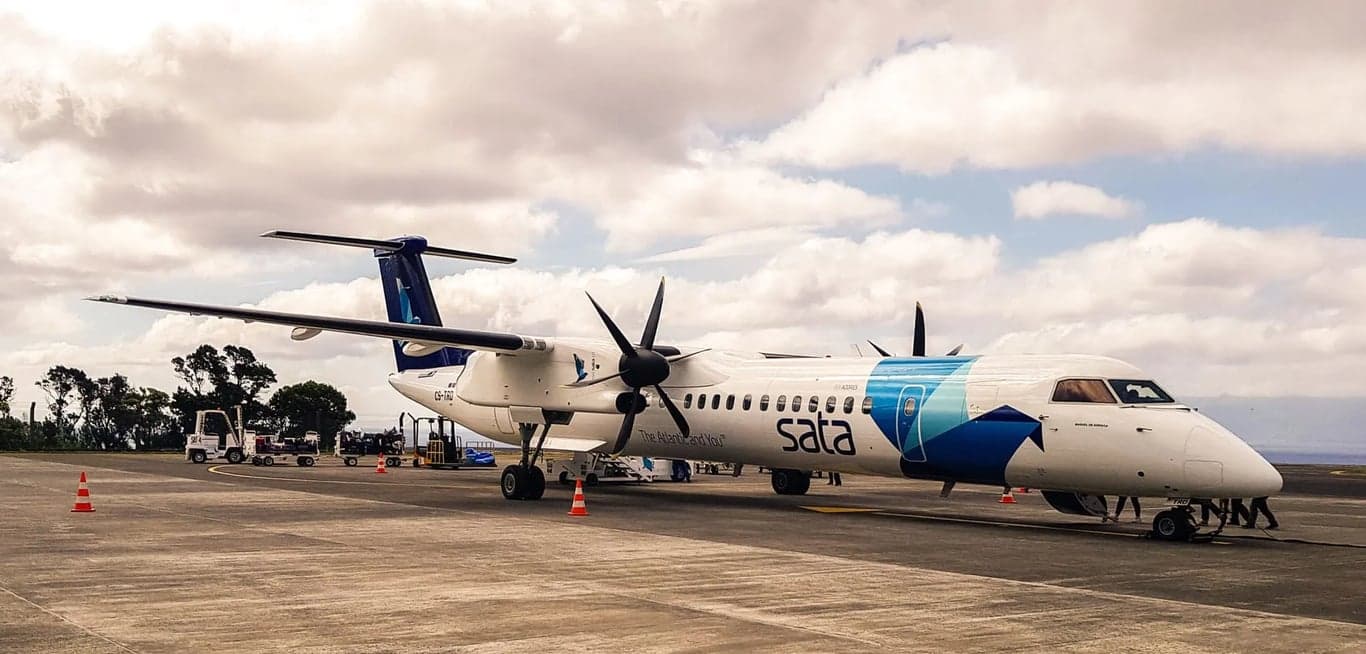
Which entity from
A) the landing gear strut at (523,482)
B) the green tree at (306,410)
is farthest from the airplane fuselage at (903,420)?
the green tree at (306,410)

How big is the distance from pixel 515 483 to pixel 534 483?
403 mm

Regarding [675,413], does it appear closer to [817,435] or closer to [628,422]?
[628,422]

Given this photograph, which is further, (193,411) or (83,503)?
(193,411)

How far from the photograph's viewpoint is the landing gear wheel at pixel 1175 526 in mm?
16891

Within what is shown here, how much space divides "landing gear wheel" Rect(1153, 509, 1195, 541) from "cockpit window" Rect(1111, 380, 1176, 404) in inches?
67.6

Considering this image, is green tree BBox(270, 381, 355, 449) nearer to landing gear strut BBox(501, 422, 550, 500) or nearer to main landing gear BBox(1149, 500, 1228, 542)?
landing gear strut BBox(501, 422, 550, 500)

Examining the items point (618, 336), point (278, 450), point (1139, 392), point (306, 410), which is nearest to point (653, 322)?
point (618, 336)

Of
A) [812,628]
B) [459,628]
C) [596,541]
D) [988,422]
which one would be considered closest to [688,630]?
[812,628]

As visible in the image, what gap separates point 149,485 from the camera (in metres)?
27.6

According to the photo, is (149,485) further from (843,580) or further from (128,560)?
(843,580)

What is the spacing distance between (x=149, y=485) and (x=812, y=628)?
23639mm

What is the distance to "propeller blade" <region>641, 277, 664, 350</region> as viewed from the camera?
24000 millimetres

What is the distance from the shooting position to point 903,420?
19.4m

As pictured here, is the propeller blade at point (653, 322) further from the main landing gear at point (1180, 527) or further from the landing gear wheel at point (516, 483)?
the main landing gear at point (1180, 527)
